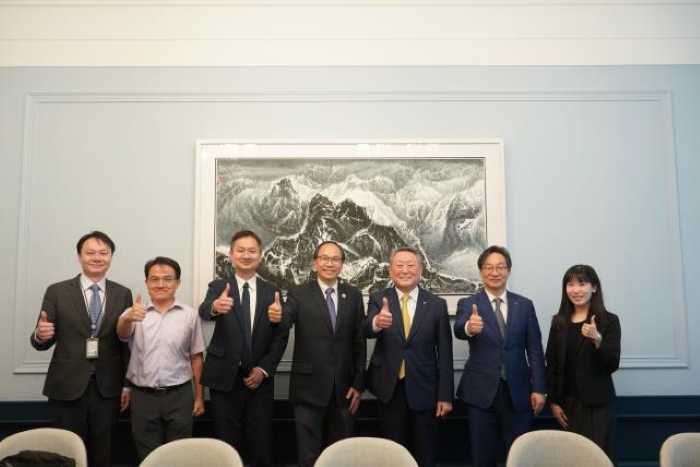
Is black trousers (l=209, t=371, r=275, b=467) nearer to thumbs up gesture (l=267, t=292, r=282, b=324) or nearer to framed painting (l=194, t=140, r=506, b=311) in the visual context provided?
thumbs up gesture (l=267, t=292, r=282, b=324)

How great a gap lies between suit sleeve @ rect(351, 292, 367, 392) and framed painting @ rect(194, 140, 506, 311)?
1.85 ft

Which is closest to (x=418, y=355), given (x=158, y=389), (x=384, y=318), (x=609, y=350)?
(x=384, y=318)

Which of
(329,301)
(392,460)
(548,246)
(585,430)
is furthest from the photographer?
(548,246)

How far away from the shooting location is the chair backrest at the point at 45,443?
7.76ft

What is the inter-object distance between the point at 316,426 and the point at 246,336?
0.73 meters

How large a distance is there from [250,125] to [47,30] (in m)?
1.84

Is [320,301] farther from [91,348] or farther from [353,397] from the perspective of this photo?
[91,348]

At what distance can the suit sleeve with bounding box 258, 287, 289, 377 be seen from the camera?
3.22 m

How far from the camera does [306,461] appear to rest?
3.12 meters

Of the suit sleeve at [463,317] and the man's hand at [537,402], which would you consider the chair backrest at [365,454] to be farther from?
the man's hand at [537,402]

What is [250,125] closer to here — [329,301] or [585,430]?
[329,301]

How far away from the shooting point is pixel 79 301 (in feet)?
10.5

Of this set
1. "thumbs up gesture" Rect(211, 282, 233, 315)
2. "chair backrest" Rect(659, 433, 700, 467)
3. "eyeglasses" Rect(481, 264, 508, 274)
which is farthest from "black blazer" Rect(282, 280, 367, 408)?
"chair backrest" Rect(659, 433, 700, 467)

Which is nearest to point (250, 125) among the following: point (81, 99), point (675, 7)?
point (81, 99)
